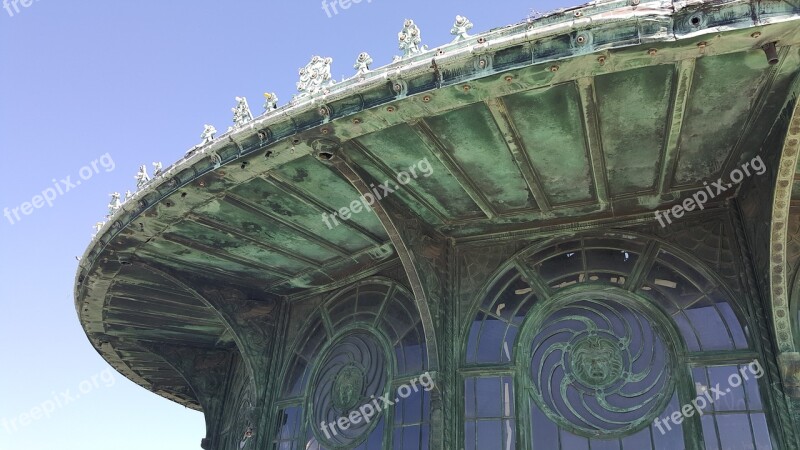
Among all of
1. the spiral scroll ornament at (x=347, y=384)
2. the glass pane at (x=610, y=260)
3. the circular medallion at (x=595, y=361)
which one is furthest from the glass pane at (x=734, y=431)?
the spiral scroll ornament at (x=347, y=384)

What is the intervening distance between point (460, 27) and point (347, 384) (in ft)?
23.0

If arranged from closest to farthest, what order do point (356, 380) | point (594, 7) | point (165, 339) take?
point (594, 7) → point (356, 380) → point (165, 339)

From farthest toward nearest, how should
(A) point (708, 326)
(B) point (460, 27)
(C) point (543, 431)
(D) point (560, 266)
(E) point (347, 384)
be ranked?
(E) point (347, 384), (D) point (560, 266), (C) point (543, 431), (A) point (708, 326), (B) point (460, 27)

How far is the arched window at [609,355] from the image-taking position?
844 cm

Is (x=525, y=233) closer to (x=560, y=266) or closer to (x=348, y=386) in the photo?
(x=560, y=266)

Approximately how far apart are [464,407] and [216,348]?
367 inches

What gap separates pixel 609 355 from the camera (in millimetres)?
9070

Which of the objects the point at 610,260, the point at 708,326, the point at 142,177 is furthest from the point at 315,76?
the point at 708,326

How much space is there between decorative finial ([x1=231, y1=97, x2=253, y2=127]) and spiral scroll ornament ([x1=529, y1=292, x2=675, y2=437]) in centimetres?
544

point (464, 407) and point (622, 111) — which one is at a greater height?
point (622, 111)

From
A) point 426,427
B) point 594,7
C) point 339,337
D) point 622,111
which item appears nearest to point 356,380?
point 339,337

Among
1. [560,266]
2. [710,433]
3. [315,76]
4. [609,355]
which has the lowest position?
[710,433]

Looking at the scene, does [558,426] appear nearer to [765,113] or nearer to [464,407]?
[464,407]

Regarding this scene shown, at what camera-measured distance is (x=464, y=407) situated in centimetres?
957
